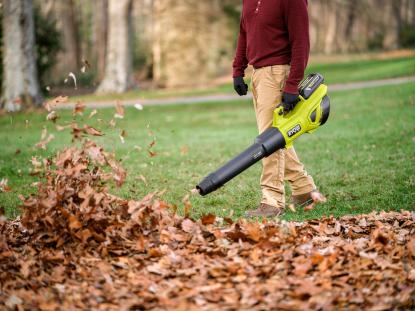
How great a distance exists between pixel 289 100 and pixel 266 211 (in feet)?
3.81

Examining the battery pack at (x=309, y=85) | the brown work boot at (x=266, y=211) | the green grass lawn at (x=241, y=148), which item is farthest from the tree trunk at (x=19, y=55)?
the battery pack at (x=309, y=85)

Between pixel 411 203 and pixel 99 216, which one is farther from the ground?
pixel 99 216

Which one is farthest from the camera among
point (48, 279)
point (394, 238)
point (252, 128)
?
point (252, 128)

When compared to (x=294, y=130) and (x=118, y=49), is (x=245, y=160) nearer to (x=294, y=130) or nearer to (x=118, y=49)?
(x=294, y=130)

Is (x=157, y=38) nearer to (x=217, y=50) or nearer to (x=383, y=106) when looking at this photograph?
(x=217, y=50)

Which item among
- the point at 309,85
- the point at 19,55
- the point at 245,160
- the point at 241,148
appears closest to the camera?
the point at 245,160

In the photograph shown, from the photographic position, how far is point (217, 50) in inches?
1058

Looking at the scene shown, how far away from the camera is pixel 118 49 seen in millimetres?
22406

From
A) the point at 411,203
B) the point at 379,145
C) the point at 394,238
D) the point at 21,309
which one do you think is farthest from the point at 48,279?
the point at 379,145

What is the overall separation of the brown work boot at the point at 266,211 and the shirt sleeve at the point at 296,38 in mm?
1203

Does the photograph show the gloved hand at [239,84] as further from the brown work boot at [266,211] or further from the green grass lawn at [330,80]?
the green grass lawn at [330,80]

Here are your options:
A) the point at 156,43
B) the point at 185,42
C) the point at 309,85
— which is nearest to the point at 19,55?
the point at 156,43

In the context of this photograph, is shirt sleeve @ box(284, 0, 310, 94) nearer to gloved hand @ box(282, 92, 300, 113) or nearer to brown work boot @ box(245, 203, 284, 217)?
gloved hand @ box(282, 92, 300, 113)

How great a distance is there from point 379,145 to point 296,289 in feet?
22.5
